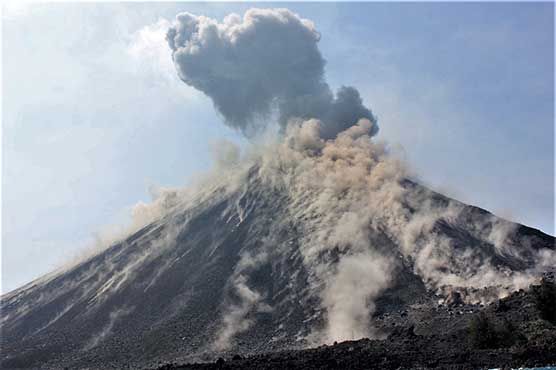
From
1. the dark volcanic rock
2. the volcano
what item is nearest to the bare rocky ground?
the dark volcanic rock

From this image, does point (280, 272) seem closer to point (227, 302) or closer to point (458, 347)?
point (227, 302)

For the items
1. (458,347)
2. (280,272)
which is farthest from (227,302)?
(458,347)

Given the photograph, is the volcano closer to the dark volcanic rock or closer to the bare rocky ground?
the dark volcanic rock

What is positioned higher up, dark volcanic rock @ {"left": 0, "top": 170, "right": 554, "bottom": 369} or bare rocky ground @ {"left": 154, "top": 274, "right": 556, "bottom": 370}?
dark volcanic rock @ {"left": 0, "top": 170, "right": 554, "bottom": 369}

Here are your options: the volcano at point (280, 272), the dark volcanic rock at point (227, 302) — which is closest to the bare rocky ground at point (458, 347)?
the dark volcanic rock at point (227, 302)

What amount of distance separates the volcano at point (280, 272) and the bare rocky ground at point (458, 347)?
903cm

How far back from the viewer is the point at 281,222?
109 meters

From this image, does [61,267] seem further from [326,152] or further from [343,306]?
[343,306]

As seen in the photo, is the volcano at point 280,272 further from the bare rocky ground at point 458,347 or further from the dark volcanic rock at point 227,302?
the bare rocky ground at point 458,347

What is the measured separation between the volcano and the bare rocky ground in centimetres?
903

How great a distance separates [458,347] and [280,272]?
148 ft

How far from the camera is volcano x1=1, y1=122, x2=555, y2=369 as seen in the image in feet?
245

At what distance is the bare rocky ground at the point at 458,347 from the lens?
42719 millimetres

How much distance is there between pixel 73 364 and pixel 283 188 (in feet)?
187
